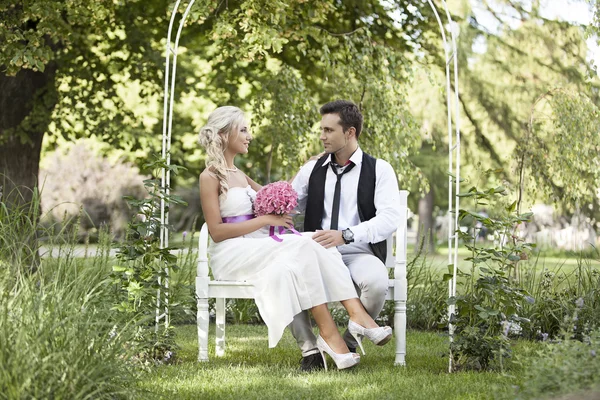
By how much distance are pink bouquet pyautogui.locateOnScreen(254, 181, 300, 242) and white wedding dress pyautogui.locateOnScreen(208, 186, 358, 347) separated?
121 mm

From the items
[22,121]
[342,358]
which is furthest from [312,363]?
[22,121]

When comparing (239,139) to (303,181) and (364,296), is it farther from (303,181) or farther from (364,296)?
(364,296)

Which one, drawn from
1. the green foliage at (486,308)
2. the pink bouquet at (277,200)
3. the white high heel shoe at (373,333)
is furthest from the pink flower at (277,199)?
the green foliage at (486,308)

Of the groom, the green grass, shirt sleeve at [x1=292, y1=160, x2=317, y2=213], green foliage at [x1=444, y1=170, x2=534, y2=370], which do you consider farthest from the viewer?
shirt sleeve at [x1=292, y1=160, x2=317, y2=213]

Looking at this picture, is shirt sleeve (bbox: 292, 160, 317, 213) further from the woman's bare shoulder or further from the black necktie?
the woman's bare shoulder

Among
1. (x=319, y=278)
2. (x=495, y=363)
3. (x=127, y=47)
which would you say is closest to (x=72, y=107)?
(x=127, y=47)

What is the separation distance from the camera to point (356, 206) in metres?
4.46

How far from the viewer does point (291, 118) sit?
768cm

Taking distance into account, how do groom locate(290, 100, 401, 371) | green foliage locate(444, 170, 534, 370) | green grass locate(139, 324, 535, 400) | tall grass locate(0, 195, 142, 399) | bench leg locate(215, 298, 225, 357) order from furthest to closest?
bench leg locate(215, 298, 225, 357)
groom locate(290, 100, 401, 371)
green foliage locate(444, 170, 534, 370)
green grass locate(139, 324, 535, 400)
tall grass locate(0, 195, 142, 399)

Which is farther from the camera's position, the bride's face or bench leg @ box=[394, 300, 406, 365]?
the bride's face

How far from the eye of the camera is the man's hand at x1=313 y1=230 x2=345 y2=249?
4.15 meters

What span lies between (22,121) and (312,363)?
4.78 m

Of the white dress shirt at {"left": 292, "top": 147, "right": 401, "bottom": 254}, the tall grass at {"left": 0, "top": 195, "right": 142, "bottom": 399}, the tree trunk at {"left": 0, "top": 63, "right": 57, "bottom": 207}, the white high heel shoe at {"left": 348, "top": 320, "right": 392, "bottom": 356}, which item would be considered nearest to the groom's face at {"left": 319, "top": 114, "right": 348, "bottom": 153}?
the white dress shirt at {"left": 292, "top": 147, "right": 401, "bottom": 254}

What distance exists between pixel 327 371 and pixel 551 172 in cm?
493
